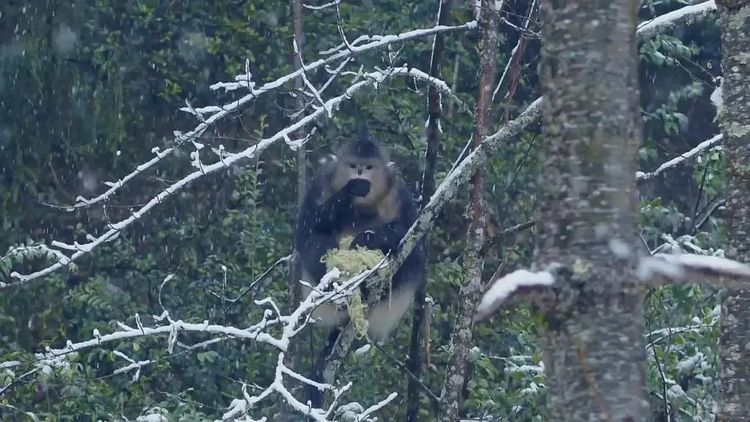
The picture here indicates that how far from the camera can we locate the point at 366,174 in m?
5.84

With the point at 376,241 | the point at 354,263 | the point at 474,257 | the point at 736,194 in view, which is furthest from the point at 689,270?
the point at 376,241

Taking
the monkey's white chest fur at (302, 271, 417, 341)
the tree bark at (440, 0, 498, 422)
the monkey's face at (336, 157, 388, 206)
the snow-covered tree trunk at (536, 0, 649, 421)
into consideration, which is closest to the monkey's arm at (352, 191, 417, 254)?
the monkey's face at (336, 157, 388, 206)

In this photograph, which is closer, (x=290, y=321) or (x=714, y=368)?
(x=290, y=321)

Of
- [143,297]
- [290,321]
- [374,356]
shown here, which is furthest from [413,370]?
[143,297]

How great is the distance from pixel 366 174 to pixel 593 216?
165 inches

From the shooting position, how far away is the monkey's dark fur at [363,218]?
550 centimetres

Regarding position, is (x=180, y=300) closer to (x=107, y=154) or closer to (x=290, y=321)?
(x=107, y=154)

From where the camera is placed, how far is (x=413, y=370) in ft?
15.9

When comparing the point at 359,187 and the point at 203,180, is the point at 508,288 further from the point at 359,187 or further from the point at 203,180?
the point at 203,180

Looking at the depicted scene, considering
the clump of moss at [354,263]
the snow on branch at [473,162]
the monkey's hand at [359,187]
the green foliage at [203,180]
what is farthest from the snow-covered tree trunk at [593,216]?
the monkey's hand at [359,187]

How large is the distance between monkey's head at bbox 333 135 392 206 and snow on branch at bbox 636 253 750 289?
13.5 ft

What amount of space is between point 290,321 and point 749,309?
1303 millimetres

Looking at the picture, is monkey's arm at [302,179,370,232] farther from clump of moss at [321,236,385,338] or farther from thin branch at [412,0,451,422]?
thin branch at [412,0,451,422]

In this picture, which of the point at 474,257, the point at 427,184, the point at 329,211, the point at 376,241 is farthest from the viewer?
the point at 329,211
